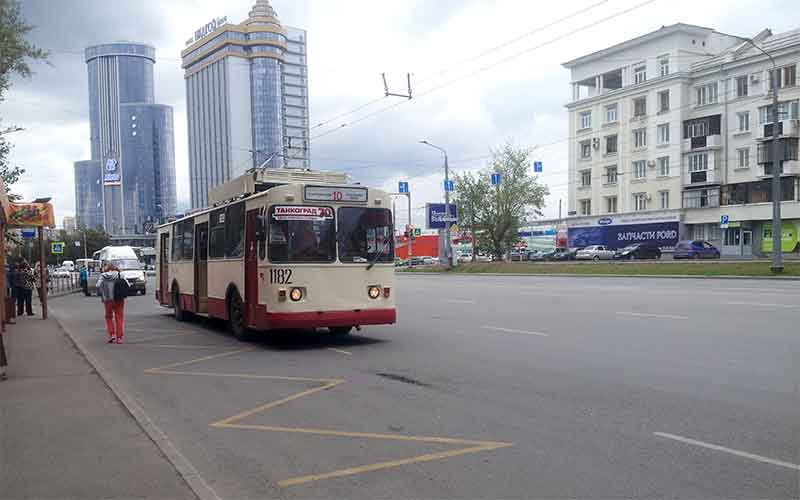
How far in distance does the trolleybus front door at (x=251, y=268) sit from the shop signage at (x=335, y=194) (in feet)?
3.49

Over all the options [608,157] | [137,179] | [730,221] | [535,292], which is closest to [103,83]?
[137,179]

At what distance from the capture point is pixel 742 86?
57.1m

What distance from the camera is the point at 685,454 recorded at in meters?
5.52

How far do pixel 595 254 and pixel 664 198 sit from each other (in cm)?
833

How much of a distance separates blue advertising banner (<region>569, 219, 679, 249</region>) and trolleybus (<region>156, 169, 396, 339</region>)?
179ft

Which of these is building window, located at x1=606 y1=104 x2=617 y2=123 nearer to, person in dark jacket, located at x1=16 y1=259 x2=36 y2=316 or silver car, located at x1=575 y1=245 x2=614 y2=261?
silver car, located at x1=575 y1=245 x2=614 y2=261

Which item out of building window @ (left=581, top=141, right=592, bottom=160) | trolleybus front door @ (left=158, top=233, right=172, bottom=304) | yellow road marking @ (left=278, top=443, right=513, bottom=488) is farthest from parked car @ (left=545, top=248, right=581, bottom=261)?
yellow road marking @ (left=278, top=443, right=513, bottom=488)

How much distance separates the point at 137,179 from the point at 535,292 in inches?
5526

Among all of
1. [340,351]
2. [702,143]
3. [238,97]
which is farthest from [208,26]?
[340,351]

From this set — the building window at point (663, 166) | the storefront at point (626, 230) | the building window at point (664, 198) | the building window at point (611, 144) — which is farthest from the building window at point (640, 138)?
the storefront at point (626, 230)

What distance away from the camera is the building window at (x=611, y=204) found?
226ft

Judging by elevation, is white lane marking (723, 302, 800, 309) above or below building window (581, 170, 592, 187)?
below

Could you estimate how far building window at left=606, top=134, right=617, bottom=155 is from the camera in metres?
68.0

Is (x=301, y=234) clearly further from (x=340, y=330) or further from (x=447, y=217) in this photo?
(x=447, y=217)
